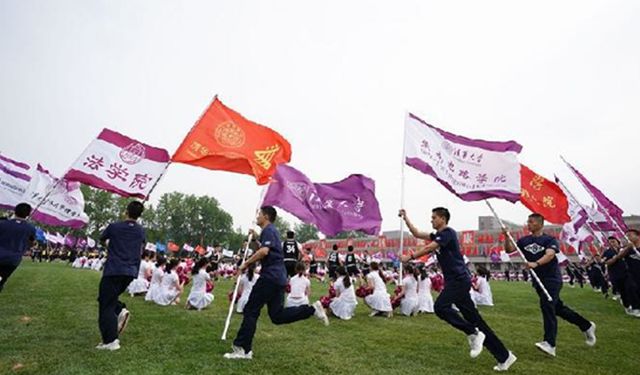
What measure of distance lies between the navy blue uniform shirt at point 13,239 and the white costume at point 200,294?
5.18m

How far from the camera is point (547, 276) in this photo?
709 cm

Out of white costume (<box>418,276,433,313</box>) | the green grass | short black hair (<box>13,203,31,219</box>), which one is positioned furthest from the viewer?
white costume (<box>418,276,433,313</box>)

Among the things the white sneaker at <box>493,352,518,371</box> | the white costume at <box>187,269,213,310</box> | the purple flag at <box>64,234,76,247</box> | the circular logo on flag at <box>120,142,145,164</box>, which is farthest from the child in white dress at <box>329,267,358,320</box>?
the purple flag at <box>64,234,76,247</box>

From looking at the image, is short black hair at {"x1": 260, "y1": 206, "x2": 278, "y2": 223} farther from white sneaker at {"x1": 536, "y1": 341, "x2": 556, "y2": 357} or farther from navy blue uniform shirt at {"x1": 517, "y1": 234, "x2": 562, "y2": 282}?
white sneaker at {"x1": 536, "y1": 341, "x2": 556, "y2": 357}

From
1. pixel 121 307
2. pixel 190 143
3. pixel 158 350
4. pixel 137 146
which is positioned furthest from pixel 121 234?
pixel 137 146

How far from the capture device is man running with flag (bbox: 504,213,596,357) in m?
6.84

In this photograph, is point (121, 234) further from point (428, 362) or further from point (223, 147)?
point (428, 362)

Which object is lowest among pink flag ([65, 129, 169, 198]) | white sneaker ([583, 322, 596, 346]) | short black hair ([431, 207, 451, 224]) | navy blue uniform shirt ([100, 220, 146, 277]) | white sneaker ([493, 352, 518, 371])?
white sneaker ([493, 352, 518, 371])

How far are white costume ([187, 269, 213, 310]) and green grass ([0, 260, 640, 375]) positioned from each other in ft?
2.27

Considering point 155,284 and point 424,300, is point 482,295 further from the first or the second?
point 155,284

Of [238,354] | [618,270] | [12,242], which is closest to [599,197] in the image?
[618,270]

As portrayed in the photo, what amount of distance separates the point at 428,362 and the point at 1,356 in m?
5.71

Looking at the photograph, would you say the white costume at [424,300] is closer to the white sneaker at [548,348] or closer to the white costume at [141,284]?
the white sneaker at [548,348]

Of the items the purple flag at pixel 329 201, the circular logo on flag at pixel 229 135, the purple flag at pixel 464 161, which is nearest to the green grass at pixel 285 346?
the purple flag at pixel 329 201
